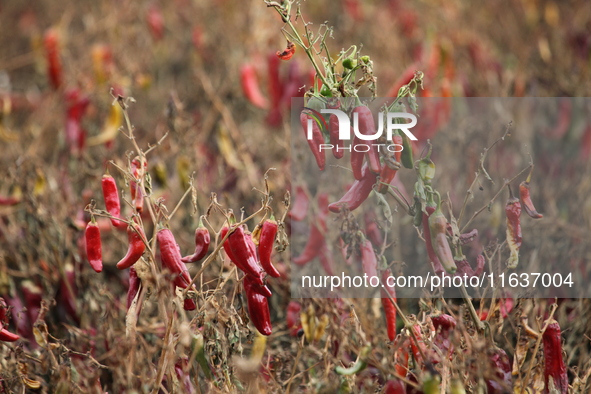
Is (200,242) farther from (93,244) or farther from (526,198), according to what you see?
(526,198)

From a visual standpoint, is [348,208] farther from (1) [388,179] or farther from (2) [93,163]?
(2) [93,163]

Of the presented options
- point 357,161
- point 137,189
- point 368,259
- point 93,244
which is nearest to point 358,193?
point 357,161

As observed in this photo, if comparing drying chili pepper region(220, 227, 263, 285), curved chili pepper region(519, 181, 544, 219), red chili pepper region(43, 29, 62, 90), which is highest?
red chili pepper region(43, 29, 62, 90)

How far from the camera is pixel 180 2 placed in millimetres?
5504

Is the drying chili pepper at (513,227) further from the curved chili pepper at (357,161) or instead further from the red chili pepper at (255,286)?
the red chili pepper at (255,286)

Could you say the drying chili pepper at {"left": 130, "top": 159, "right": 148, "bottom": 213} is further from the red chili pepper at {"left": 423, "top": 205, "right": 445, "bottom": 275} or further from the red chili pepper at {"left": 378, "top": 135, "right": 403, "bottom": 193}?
the red chili pepper at {"left": 423, "top": 205, "right": 445, "bottom": 275}

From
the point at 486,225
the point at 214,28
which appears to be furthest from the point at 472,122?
the point at 214,28

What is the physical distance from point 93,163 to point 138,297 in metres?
1.39

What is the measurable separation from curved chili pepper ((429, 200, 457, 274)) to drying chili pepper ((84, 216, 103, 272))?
3.10 ft

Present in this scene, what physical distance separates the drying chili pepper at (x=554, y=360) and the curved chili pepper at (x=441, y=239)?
326mm

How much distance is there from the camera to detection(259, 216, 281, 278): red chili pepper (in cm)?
174

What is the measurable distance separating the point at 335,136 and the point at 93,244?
0.76 m

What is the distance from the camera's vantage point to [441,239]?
1.75 metres

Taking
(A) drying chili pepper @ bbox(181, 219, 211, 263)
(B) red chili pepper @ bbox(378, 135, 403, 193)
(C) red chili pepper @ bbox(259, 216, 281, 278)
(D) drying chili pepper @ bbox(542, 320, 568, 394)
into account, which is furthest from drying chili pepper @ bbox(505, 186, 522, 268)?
(A) drying chili pepper @ bbox(181, 219, 211, 263)
